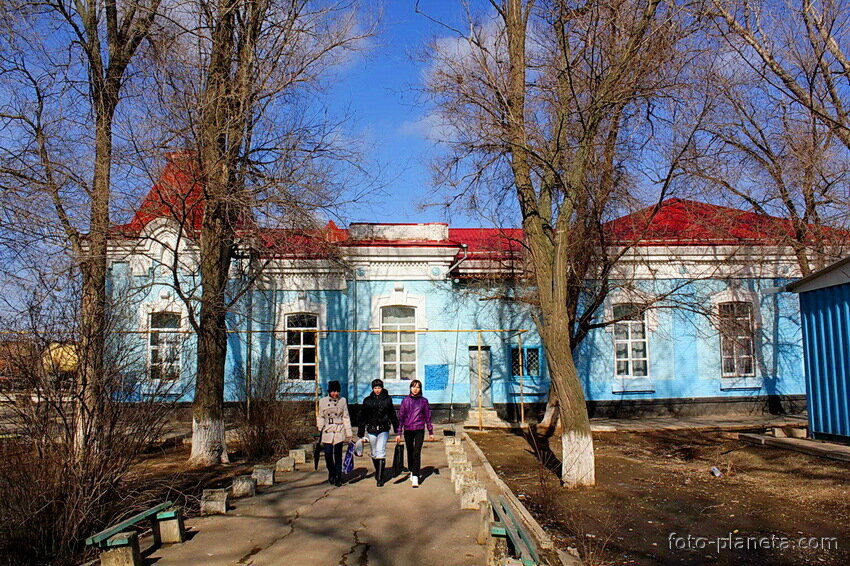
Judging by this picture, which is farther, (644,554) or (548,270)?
(548,270)

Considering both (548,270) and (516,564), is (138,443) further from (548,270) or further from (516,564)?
(548,270)

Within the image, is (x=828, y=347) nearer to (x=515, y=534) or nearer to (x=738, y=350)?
(x=738, y=350)

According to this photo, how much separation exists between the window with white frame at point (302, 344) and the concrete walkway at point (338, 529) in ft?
31.2

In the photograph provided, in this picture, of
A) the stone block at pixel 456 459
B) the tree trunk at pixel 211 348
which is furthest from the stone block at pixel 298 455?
the stone block at pixel 456 459

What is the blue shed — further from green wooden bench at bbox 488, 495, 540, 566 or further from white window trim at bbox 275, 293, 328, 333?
white window trim at bbox 275, 293, 328, 333

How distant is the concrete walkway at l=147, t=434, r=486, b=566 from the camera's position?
7152 mm

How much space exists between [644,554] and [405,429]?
4.53 metres

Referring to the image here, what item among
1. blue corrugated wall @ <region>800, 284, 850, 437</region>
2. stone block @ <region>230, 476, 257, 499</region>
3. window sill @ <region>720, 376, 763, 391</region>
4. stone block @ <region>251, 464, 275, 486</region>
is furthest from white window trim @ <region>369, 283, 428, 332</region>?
stone block @ <region>230, 476, 257, 499</region>

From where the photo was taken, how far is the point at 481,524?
7.88 meters

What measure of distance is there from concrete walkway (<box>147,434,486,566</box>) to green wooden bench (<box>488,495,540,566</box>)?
0.46m

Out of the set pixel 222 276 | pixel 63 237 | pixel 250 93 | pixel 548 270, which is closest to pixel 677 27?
pixel 548 270

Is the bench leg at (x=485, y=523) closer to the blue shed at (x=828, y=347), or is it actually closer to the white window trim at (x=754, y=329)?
the blue shed at (x=828, y=347)

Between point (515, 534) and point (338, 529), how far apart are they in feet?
8.82

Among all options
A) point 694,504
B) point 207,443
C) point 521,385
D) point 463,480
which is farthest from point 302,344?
point 694,504
